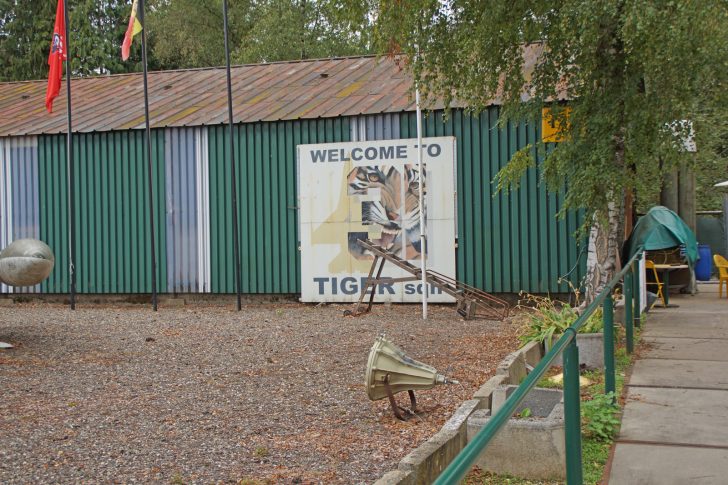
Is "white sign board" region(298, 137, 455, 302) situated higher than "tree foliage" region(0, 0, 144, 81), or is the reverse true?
"tree foliage" region(0, 0, 144, 81)

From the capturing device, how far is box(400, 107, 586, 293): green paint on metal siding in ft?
43.2

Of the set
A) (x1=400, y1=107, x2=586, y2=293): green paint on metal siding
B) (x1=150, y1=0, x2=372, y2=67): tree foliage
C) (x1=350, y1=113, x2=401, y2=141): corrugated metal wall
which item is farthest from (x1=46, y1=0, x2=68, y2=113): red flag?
(x1=150, y1=0, x2=372, y2=67): tree foliage

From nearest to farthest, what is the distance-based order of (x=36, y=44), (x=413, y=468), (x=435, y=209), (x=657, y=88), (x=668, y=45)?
1. (x=413, y=468)
2. (x=668, y=45)
3. (x=657, y=88)
4. (x=435, y=209)
5. (x=36, y=44)

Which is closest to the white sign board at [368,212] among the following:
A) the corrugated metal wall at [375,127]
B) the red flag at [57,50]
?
the corrugated metal wall at [375,127]

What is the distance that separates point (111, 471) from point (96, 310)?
990cm

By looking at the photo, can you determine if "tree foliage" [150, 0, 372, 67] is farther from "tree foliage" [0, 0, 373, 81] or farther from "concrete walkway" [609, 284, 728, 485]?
"concrete walkway" [609, 284, 728, 485]

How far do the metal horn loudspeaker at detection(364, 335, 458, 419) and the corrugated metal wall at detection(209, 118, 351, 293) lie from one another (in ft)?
27.8

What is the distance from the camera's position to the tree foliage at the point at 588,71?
7.57 m

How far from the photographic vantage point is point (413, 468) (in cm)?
435

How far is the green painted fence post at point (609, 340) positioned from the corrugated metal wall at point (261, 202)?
29.1 ft

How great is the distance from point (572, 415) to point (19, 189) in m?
14.3

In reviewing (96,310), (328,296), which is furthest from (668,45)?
(96,310)

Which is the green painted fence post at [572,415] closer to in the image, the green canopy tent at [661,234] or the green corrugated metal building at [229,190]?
the green corrugated metal building at [229,190]

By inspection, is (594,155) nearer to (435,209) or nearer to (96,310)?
(435,209)
